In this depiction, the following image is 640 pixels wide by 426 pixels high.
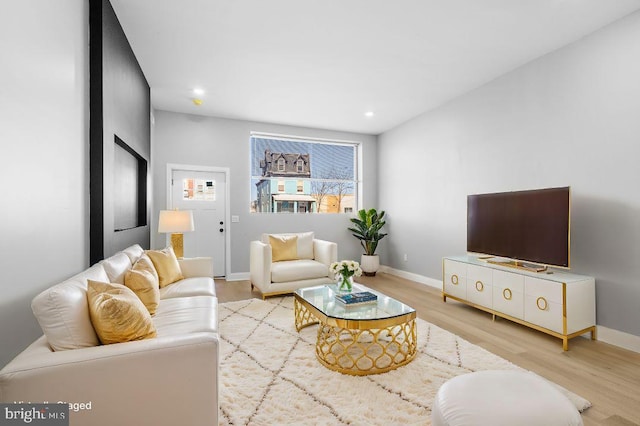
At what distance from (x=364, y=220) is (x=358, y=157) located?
1384 millimetres

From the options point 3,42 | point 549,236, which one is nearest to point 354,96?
point 549,236

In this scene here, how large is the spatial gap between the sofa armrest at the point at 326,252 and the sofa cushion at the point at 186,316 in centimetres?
208

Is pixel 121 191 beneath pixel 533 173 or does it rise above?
beneath

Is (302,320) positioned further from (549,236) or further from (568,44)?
(568,44)

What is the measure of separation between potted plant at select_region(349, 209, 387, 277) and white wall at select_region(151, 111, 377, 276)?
33cm

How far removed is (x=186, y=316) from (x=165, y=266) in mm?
1092

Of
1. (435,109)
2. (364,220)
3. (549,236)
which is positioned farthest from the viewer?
(364,220)

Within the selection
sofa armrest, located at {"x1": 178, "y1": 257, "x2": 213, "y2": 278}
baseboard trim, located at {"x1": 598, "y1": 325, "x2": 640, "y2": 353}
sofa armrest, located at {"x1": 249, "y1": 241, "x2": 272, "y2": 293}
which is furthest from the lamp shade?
baseboard trim, located at {"x1": 598, "y1": 325, "x2": 640, "y2": 353}

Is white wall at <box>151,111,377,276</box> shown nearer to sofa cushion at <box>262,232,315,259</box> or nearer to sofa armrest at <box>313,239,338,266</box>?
sofa cushion at <box>262,232,315,259</box>

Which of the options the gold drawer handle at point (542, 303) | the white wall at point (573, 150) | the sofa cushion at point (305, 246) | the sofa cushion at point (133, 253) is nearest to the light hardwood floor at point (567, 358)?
the gold drawer handle at point (542, 303)

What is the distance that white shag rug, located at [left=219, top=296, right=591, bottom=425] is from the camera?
177 centimetres

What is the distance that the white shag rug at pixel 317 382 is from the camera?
177 centimetres

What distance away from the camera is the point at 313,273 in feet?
14.0

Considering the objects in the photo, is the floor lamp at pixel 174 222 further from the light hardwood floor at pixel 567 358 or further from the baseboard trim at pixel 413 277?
the baseboard trim at pixel 413 277
